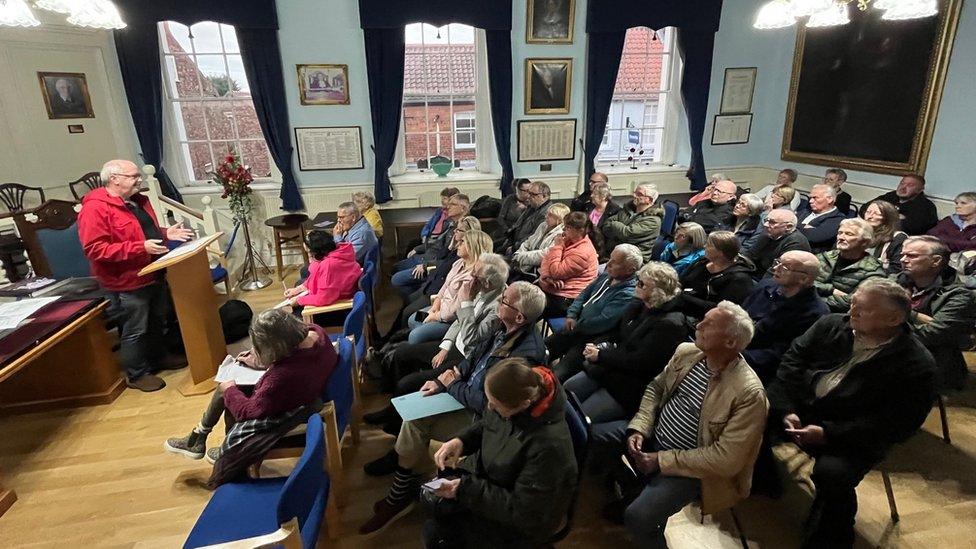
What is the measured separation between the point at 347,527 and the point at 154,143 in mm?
5388

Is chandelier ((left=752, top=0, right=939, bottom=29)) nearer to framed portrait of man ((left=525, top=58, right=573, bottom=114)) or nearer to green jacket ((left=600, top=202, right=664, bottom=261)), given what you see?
green jacket ((left=600, top=202, right=664, bottom=261))

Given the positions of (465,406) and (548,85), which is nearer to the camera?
(465,406)

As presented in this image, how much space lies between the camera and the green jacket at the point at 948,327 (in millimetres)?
2494

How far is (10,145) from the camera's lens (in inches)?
199

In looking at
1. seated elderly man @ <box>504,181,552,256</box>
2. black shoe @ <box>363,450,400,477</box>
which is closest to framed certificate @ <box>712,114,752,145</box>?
seated elderly man @ <box>504,181,552,256</box>

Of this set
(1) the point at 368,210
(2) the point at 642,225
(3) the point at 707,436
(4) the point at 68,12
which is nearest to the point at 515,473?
(3) the point at 707,436

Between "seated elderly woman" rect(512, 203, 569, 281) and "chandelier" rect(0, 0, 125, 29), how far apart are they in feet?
10.3

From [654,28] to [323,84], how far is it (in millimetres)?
4247

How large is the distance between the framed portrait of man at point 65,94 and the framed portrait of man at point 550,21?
16.8 ft

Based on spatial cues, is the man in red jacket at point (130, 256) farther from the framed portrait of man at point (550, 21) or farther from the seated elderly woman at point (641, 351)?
the framed portrait of man at point (550, 21)

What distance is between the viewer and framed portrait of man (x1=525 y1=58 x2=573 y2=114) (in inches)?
246

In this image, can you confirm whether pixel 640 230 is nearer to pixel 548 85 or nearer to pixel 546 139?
pixel 546 139

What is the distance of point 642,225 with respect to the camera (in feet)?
14.7

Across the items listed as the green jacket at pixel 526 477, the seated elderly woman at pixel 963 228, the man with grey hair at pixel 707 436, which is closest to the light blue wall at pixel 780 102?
the seated elderly woman at pixel 963 228
